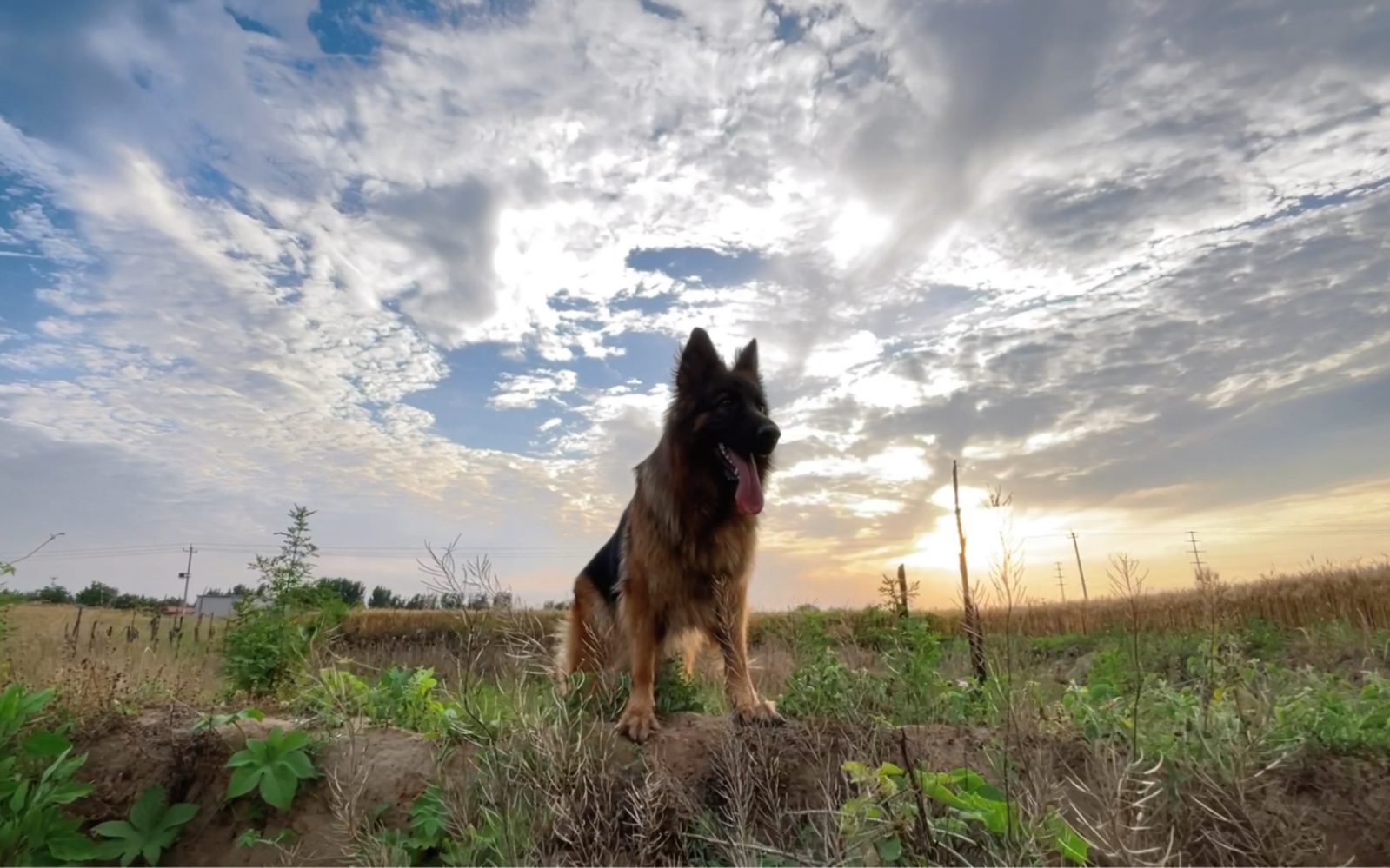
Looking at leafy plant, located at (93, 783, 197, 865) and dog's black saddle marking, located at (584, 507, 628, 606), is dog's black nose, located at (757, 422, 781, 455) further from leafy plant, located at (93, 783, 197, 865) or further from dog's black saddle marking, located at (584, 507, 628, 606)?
leafy plant, located at (93, 783, 197, 865)

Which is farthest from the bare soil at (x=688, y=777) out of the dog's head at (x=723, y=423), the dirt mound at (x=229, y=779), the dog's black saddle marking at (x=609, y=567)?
the dog's head at (x=723, y=423)

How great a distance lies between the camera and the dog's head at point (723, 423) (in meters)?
5.24

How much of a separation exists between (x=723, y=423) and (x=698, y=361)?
56 cm

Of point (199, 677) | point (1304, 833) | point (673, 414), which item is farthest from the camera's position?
point (199, 677)

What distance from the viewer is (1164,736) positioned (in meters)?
3.61

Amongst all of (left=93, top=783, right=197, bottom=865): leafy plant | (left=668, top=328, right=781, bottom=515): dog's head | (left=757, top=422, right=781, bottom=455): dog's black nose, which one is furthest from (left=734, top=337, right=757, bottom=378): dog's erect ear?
(left=93, top=783, right=197, bottom=865): leafy plant

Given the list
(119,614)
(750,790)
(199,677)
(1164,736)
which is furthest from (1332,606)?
(119,614)

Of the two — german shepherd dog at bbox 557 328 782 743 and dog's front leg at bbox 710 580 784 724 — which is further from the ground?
german shepherd dog at bbox 557 328 782 743

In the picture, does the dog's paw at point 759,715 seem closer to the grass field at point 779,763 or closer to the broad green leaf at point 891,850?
the grass field at point 779,763

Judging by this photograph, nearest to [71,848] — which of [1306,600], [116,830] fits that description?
[116,830]

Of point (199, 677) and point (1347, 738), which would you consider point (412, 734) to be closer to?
point (199, 677)

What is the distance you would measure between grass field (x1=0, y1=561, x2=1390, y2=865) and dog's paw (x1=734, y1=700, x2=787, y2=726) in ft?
0.45

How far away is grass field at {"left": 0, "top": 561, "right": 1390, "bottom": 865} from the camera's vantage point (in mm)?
2924

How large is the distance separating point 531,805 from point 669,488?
7.54 feet
